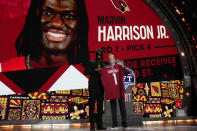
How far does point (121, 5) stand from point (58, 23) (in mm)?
1775

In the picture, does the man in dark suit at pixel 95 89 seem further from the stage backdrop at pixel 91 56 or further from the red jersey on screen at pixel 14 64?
the red jersey on screen at pixel 14 64

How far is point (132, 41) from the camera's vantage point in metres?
4.57

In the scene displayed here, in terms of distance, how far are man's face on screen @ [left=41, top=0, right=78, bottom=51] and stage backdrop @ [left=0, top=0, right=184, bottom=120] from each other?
16.5 inches

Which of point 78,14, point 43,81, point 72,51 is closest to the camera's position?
point 43,81

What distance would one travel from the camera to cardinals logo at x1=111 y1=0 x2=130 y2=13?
4.74 metres

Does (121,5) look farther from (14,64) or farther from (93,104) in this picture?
(93,104)

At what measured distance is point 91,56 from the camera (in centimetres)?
421

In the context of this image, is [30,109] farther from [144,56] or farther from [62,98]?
[144,56]

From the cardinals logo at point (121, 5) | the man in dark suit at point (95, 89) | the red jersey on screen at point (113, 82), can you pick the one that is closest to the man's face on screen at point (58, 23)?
the cardinals logo at point (121, 5)

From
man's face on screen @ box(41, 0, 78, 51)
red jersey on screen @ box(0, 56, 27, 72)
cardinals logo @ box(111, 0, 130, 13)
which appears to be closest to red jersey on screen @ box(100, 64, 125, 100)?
man's face on screen @ box(41, 0, 78, 51)

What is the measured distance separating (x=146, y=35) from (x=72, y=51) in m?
2.02

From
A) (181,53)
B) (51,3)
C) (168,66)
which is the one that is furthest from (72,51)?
(181,53)

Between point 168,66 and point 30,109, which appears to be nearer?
point 30,109

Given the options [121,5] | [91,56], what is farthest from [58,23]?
[121,5]
